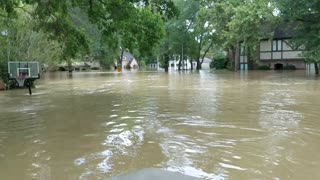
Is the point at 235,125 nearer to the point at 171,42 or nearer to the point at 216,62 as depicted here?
the point at 171,42

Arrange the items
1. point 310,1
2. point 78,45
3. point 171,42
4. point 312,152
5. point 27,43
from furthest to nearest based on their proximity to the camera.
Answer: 1. point 171,42
2. point 310,1
3. point 27,43
4. point 78,45
5. point 312,152

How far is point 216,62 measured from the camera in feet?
234

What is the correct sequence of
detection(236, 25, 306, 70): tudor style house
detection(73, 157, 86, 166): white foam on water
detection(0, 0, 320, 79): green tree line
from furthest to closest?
detection(236, 25, 306, 70): tudor style house, detection(0, 0, 320, 79): green tree line, detection(73, 157, 86, 166): white foam on water

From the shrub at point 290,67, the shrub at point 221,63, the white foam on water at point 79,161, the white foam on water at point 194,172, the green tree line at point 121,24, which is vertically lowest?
the white foam on water at point 194,172

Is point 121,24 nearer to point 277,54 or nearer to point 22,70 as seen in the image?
point 22,70

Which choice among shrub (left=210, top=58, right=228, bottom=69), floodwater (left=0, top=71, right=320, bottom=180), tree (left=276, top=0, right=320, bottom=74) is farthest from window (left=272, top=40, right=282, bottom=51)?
floodwater (left=0, top=71, right=320, bottom=180)

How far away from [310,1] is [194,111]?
20726mm

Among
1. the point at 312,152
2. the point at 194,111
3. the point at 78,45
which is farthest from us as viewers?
the point at 78,45

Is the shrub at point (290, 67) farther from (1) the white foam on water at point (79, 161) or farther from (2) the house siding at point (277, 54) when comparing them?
(1) the white foam on water at point (79, 161)

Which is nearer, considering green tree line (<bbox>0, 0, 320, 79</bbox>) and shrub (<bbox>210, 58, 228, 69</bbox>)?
green tree line (<bbox>0, 0, 320, 79</bbox>)

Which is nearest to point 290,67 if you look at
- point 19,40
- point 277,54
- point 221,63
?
point 277,54

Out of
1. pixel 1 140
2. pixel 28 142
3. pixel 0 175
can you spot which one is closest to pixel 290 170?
pixel 0 175

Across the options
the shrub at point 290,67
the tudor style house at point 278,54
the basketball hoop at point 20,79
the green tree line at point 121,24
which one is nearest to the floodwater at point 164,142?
the green tree line at point 121,24

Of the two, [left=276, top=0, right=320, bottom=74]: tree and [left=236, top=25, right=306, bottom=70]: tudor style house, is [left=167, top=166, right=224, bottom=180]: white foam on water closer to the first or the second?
[left=276, top=0, right=320, bottom=74]: tree
